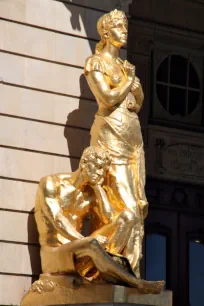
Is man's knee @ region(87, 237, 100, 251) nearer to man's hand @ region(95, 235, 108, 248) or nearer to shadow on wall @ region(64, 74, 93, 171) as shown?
man's hand @ region(95, 235, 108, 248)

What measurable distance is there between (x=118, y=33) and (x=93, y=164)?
177cm

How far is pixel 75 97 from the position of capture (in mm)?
15320

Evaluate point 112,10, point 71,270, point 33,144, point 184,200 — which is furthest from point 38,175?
point 184,200

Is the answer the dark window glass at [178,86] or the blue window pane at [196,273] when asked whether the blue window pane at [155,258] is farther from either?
the dark window glass at [178,86]

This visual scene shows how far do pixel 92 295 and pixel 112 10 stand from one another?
399 centimetres

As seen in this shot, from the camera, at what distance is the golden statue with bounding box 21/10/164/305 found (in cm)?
1383

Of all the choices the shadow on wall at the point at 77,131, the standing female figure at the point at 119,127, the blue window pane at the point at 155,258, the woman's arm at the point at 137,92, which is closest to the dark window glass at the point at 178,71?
the blue window pane at the point at 155,258

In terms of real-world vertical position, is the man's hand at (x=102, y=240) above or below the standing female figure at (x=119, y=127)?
below

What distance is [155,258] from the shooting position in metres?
18.1

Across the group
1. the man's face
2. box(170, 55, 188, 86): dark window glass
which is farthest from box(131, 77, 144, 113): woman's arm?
box(170, 55, 188, 86): dark window glass

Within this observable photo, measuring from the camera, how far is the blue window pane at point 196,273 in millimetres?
18281

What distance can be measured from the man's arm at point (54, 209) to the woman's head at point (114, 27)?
1909mm

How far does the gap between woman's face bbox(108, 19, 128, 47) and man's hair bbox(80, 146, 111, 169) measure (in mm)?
1452

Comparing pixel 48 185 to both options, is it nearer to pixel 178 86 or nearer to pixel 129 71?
pixel 129 71
